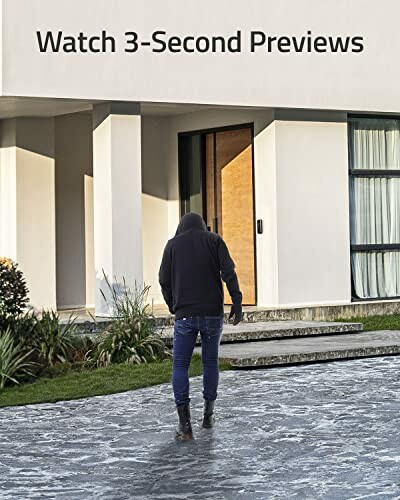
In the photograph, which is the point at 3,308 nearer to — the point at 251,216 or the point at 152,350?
the point at 152,350

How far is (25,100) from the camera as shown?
1541cm

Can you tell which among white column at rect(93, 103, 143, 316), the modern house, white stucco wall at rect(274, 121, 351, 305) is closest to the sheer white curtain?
the modern house

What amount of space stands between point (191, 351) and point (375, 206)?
30.1 ft

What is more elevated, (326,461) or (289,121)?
(289,121)

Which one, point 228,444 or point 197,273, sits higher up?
point 197,273

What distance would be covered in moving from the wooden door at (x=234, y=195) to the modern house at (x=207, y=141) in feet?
0.09

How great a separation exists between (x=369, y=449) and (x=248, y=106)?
8.58 m

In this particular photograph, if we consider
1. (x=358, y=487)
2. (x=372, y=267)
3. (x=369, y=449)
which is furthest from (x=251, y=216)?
(x=358, y=487)

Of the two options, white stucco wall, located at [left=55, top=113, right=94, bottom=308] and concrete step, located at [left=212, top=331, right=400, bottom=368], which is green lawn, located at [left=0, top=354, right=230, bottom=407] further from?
white stucco wall, located at [left=55, top=113, right=94, bottom=308]

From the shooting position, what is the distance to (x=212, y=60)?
643 inches

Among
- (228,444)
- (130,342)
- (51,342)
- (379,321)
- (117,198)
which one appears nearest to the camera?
(228,444)

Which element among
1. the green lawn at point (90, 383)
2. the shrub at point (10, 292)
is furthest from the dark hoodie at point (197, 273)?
the shrub at point (10, 292)

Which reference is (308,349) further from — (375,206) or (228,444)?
(375,206)

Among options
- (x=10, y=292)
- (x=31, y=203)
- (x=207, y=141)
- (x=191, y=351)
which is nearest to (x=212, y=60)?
(x=207, y=141)
